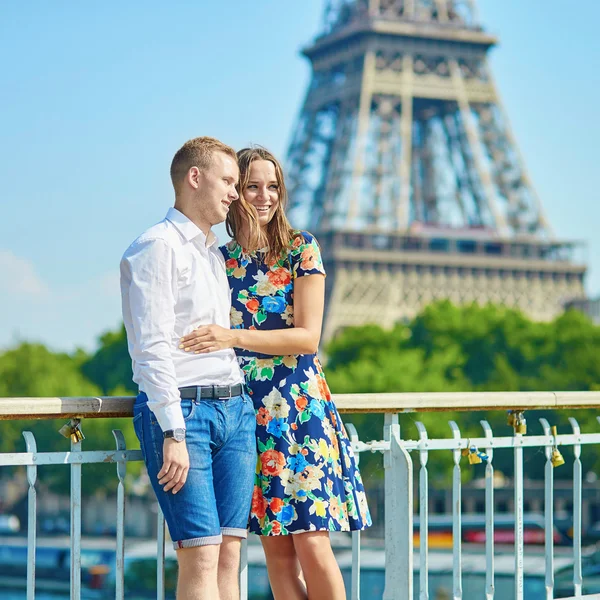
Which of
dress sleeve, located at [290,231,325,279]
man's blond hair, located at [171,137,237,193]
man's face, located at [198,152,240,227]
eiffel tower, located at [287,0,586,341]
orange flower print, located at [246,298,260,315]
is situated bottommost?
orange flower print, located at [246,298,260,315]

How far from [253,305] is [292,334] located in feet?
0.86

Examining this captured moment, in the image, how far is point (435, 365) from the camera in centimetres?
4478

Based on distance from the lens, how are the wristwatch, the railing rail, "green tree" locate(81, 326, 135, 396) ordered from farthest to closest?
"green tree" locate(81, 326, 135, 396) < the railing rail < the wristwatch

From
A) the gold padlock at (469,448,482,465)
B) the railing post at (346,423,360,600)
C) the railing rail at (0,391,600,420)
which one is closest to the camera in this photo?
the railing rail at (0,391,600,420)

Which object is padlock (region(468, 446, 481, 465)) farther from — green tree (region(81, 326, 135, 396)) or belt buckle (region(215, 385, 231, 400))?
green tree (region(81, 326, 135, 396))

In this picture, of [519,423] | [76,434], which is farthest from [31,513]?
[519,423]

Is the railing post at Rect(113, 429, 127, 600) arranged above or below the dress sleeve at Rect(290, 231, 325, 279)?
below

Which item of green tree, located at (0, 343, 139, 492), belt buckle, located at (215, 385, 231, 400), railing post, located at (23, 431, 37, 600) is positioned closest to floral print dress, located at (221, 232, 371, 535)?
belt buckle, located at (215, 385, 231, 400)

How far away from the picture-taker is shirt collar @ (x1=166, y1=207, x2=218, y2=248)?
4.47 m

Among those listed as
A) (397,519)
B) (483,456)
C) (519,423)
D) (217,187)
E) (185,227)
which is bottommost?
(397,519)

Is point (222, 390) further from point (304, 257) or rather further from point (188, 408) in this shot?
point (304, 257)

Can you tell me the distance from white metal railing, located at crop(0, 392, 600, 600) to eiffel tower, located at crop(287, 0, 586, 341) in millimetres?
48770

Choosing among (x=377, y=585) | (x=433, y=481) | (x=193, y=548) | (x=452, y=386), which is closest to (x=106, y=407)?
(x=193, y=548)

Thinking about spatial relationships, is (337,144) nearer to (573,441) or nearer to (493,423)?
(493,423)
